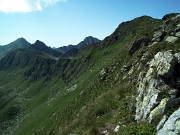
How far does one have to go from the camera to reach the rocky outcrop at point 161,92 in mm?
13055

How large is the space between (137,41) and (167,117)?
44.2 meters

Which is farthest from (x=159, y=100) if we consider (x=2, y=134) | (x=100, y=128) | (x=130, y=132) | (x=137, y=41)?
(x=2, y=134)

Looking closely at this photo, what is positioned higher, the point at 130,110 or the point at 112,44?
the point at 112,44

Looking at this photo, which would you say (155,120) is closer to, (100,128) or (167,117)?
(167,117)

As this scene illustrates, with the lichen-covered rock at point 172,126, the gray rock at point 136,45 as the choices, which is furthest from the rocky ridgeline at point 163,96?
the gray rock at point 136,45

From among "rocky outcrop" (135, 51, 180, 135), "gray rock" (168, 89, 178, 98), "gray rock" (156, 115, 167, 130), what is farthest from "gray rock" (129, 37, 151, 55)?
"gray rock" (156, 115, 167, 130)

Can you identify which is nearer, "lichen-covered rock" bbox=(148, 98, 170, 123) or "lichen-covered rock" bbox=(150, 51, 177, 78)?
"lichen-covered rock" bbox=(148, 98, 170, 123)

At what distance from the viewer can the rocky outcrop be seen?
1305cm

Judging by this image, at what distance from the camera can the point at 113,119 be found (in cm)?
1820

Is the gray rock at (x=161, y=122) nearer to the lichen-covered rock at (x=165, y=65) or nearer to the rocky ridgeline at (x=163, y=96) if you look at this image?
the rocky ridgeline at (x=163, y=96)

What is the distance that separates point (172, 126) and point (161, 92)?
396cm

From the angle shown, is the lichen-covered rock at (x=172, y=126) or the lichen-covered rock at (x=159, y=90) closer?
the lichen-covered rock at (x=172, y=126)

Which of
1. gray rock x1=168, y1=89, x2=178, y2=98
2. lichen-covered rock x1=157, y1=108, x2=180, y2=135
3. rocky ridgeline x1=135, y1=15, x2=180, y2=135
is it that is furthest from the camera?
gray rock x1=168, y1=89, x2=178, y2=98

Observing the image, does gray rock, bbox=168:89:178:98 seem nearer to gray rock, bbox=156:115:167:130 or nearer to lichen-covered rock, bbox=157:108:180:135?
lichen-covered rock, bbox=157:108:180:135
